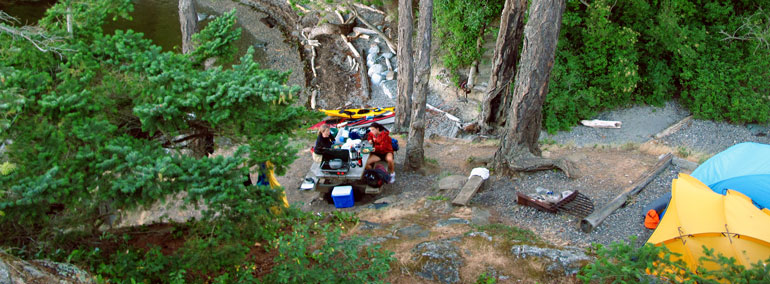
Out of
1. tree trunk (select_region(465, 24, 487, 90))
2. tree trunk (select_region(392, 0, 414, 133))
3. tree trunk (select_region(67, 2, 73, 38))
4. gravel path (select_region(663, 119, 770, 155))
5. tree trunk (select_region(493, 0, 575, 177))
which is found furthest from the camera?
tree trunk (select_region(465, 24, 487, 90))

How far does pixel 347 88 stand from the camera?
23.0 m

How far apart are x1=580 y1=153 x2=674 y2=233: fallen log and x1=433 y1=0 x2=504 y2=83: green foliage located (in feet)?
33.5

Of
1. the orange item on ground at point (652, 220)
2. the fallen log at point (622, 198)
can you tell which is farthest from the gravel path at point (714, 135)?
the orange item on ground at point (652, 220)

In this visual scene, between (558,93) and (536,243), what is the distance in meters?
12.3

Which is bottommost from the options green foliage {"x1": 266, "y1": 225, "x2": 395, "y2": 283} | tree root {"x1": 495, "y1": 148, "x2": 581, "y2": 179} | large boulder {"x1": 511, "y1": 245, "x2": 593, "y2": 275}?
tree root {"x1": 495, "y1": 148, "x2": 581, "y2": 179}

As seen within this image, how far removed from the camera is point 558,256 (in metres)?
6.67

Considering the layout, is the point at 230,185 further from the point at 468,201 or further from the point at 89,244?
the point at 468,201

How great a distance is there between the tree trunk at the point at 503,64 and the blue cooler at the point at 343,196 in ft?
21.7

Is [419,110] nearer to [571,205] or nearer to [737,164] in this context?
[571,205]

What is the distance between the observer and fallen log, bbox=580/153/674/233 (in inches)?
316

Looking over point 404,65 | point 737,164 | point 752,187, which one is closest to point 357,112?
point 404,65

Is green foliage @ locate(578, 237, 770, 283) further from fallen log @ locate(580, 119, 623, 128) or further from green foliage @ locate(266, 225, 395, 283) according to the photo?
fallen log @ locate(580, 119, 623, 128)

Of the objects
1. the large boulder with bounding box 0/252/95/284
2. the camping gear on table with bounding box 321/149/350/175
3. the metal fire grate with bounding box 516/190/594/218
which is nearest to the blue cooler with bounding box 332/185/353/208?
the camping gear on table with bounding box 321/149/350/175

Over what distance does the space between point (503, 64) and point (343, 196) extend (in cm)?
686
